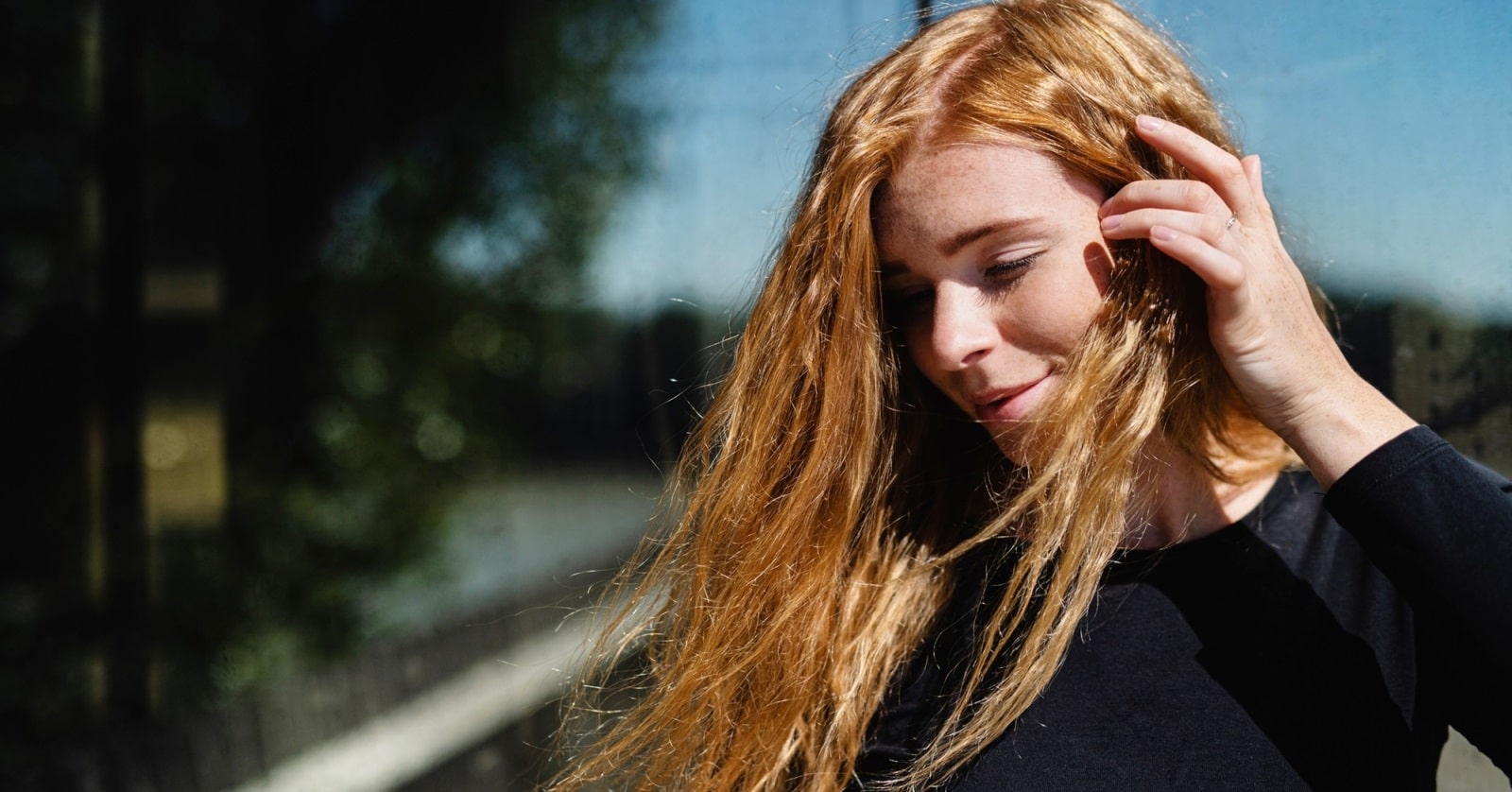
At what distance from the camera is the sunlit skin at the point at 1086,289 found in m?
0.85

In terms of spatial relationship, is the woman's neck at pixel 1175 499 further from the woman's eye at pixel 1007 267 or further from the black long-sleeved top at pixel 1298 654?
the woman's eye at pixel 1007 267

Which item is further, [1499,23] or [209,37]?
[209,37]

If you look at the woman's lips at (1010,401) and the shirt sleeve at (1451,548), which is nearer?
the shirt sleeve at (1451,548)

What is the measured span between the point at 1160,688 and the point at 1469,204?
733 millimetres

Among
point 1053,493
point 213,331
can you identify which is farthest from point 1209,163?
point 213,331

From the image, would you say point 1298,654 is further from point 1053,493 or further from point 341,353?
point 341,353

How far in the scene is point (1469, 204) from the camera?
1.24 m

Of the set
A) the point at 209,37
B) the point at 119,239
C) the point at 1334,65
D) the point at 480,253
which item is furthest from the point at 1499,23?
the point at 119,239

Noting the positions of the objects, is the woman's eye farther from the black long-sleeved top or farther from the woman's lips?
the black long-sleeved top

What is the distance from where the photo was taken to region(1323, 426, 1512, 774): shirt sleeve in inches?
30.6

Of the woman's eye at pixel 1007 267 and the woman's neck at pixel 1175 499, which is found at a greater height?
the woman's eye at pixel 1007 267

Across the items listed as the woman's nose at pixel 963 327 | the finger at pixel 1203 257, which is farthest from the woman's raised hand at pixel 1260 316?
the woman's nose at pixel 963 327

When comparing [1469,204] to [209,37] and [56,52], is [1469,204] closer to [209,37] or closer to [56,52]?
[209,37]

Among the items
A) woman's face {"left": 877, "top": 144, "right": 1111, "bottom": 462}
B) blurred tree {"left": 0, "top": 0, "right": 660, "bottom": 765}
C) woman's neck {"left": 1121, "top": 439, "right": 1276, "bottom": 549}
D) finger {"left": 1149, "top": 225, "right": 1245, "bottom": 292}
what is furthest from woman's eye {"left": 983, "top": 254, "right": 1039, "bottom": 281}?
blurred tree {"left": 0, "top": 0, "right": 660, "bottom": 765}
